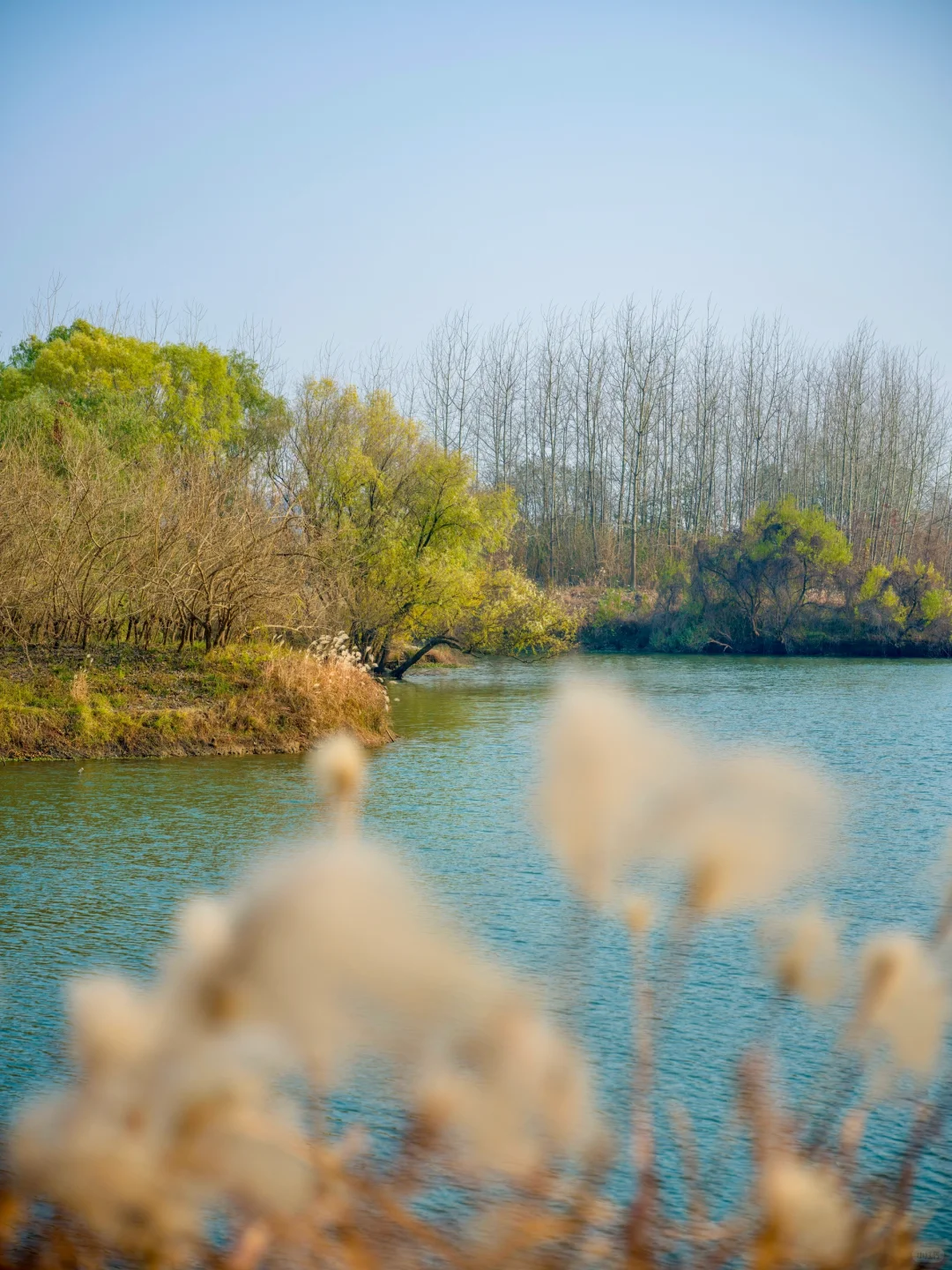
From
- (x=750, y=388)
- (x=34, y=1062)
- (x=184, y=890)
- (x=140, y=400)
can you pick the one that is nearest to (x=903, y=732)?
(x=184, y=890)

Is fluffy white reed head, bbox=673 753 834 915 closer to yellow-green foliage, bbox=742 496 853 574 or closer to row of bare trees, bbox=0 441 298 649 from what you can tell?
row of bare trees, bbox=0 441 298 649

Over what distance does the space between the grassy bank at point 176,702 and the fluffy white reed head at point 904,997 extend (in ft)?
49.1

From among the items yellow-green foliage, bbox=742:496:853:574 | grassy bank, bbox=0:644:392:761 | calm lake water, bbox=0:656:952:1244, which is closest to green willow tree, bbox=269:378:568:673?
calm lake water, bbox=0:656:952:1244

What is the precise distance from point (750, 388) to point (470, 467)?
39.8m

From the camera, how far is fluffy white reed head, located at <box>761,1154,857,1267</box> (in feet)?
3.87

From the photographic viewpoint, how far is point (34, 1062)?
593cm

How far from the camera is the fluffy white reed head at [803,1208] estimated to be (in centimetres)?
118

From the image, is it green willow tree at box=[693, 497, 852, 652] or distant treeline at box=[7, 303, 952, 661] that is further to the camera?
green willow tree at box=[693, 497, 852, 652]

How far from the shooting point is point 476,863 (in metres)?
10.4

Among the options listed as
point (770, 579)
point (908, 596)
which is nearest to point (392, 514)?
point (770, 579)

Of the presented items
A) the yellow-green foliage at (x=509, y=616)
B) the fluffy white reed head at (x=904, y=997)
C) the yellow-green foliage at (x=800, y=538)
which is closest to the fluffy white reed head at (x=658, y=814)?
the fluffy white reed head at (x=904, y=997)

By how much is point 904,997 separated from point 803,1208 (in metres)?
0.25

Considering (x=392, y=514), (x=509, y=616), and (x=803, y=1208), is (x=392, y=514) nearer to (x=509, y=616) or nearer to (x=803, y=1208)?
(x=509, y=616)

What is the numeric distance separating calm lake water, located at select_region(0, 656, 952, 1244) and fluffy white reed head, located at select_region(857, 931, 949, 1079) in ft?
1.11
